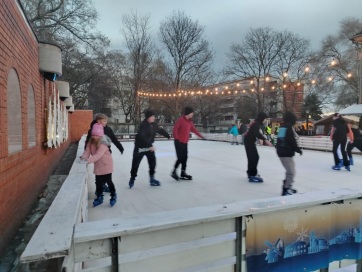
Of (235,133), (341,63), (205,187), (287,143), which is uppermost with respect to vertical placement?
(341,63)

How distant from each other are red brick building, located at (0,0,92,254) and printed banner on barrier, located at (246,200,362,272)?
256cm

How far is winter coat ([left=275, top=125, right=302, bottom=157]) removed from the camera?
4.42 m

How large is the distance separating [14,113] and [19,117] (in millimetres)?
260

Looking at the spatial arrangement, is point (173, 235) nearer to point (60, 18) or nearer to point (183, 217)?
point (183, 217)

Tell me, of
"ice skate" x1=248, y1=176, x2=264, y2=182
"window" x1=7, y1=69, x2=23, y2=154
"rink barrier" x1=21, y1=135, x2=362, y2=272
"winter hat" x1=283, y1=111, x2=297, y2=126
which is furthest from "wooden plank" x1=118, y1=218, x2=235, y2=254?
"ice skate" x1=248, y1=176, x2=264, y2=182

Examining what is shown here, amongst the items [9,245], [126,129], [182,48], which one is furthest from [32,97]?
[182,48]

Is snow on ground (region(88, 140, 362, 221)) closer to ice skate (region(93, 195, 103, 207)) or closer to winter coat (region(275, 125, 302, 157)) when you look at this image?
ice skate (region(93, 195, 103, 207))

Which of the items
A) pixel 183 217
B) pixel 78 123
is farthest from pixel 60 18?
pixel 183 217

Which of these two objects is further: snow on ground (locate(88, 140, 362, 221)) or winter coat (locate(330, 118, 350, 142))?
winter coat (locate(330, 118, 350, 142))

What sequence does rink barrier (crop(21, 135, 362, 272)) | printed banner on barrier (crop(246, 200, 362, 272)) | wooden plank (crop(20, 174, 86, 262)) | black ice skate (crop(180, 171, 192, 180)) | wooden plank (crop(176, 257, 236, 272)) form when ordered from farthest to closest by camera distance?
1. black ice skate (crop(180, 171, 192, 180))
2. printed banner on barrier (crop(246, 200, 362, 272))
3. wooden plank (crop(176, 257, 236, 272))
4. rink barrier (crop(21, 135, 362, 272))
5. wooden plank (crop(20, 174, 86, 262))

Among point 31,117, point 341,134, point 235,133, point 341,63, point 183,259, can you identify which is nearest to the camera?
point 183,259

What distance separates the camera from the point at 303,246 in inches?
89.7

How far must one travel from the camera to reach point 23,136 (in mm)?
4191

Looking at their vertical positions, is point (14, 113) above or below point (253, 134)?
above
